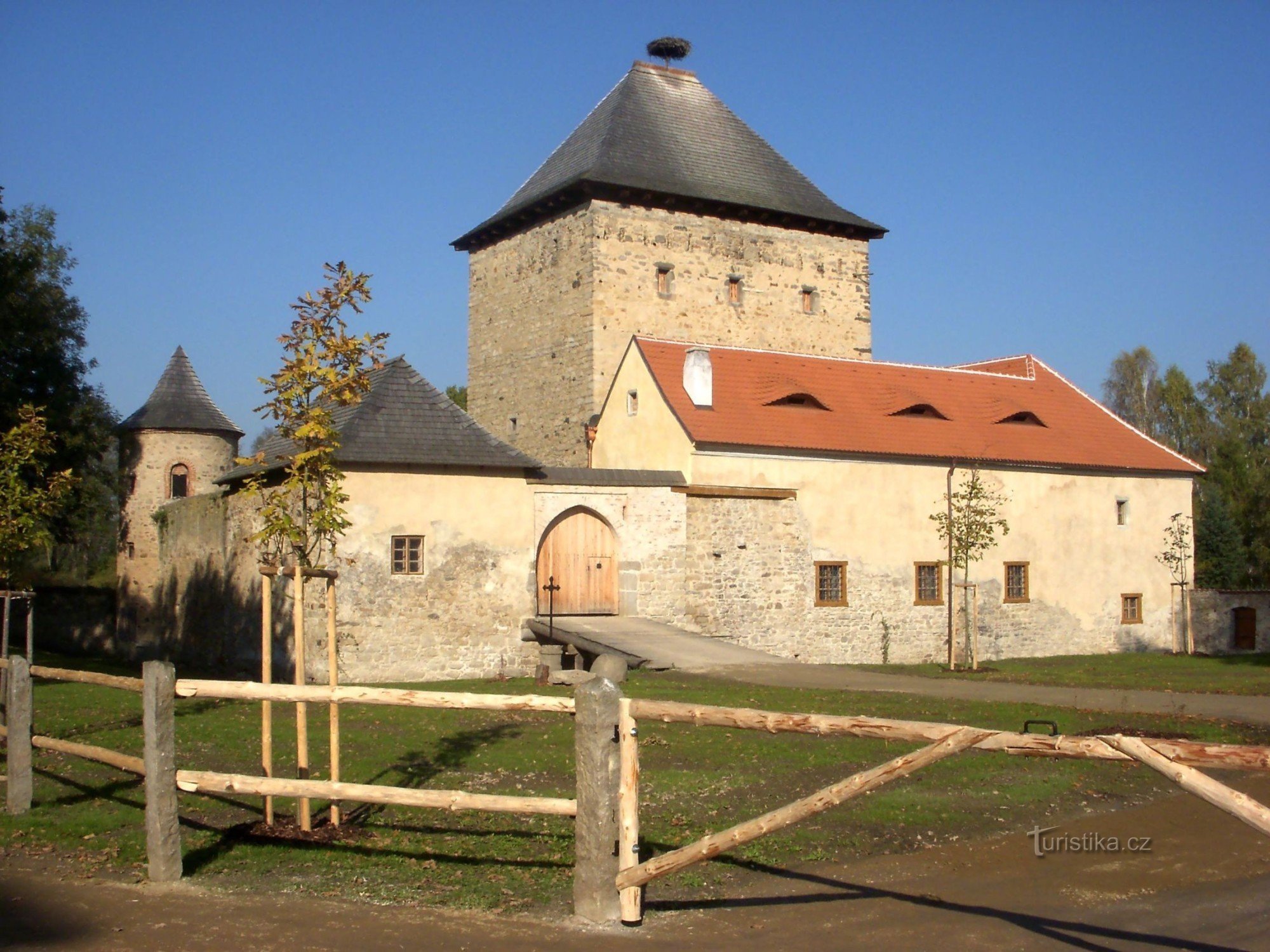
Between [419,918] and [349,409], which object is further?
[349,409]

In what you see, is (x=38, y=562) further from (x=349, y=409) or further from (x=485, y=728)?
(x=485, y=728)

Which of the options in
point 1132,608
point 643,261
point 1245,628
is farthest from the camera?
point 643,261

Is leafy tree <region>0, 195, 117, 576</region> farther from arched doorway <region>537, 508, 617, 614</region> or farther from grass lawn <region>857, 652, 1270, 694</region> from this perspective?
grass lawn <region>857, 652, 1270, 694</region>

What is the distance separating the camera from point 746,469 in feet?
84.4

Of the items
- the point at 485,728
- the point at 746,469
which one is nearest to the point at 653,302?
the point at 746,469

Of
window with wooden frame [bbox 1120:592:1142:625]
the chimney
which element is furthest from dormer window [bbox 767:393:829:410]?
window with wooden frame [bbox 1120:592:1142:625]

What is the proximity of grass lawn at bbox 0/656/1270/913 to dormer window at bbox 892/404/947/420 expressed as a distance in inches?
617

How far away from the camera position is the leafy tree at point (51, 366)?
89.9 ft

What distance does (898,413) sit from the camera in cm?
2930

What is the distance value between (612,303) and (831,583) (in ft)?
34.5

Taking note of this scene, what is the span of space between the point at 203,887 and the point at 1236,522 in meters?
51.4

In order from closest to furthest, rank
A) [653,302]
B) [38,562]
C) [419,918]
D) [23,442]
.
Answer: [419,918]
[23,442]
[653,302]
[38,562]

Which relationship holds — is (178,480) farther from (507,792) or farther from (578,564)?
(507,792)

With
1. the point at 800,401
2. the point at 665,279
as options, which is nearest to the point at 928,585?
the point at 800,401
